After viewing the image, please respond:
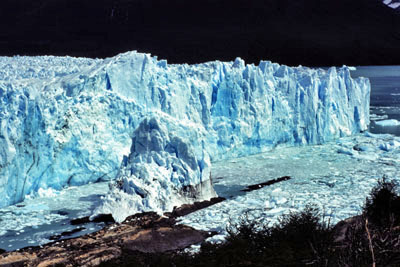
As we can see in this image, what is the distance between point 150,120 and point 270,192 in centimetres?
316

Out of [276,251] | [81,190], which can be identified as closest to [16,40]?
[81,190]

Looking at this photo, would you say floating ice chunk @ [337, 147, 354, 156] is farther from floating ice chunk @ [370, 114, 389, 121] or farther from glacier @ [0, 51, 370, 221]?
floating ice chunk @ [370, 114, 389, 121]

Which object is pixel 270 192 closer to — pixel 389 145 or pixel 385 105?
pixel 389 145

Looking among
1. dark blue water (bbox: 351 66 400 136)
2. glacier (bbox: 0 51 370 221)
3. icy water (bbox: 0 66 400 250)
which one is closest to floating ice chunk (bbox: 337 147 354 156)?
icy water (bbox: 0 66 400 250)

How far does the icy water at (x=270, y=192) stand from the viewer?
881 centimetres

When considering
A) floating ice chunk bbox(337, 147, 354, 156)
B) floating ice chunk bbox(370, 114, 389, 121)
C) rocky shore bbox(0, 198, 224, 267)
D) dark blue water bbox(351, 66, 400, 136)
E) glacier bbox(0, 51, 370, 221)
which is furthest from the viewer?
floating ice chunk bbox(370, 114, 389, 121)

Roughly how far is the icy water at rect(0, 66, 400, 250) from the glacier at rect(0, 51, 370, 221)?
25.2 inches

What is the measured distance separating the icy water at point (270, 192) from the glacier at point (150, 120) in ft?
2.10

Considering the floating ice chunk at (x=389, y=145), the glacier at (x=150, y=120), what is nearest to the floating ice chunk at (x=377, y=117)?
the glacier at (x=150, y=120)

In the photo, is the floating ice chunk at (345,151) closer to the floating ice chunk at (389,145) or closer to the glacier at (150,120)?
the floating ice chunk at (389,145)

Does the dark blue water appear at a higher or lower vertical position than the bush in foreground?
higher

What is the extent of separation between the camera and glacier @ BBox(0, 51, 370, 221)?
10.6 meters

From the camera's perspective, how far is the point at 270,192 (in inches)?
420

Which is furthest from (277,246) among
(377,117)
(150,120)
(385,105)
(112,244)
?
(385,105)
